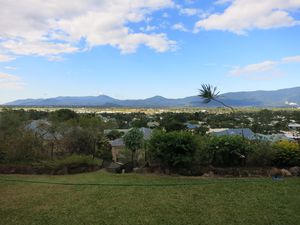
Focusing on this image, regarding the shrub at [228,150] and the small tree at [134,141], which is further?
the small tree at [134,141]

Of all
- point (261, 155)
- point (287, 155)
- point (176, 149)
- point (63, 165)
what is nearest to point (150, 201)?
point (176, 149)

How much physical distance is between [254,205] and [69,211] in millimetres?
3807

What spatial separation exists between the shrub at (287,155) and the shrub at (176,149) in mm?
2548

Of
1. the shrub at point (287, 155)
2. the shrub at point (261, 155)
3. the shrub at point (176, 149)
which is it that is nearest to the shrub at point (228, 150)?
the shrub at point (261, 155)

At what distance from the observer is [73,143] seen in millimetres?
15234

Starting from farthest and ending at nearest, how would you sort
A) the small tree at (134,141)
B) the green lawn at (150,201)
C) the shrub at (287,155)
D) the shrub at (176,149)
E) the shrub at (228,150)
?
the small tree at (134,141), the shrub at (228,150), the shrub at (176,149), the shrub at (287,155), the green lawn at (150,201)

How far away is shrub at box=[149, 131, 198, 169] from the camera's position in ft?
32.7

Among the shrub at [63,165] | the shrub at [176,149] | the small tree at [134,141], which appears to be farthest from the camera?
the small tree at [134,141]

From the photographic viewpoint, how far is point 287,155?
32.4ft

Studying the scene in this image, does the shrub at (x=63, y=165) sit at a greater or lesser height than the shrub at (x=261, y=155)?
lesser

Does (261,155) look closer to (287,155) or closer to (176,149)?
(287,155)

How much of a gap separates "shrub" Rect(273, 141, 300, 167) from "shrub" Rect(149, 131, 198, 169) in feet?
8.36

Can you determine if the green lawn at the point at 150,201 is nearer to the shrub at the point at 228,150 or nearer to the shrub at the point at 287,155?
the shrub at the point at 287,155

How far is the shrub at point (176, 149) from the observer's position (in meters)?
9.97
